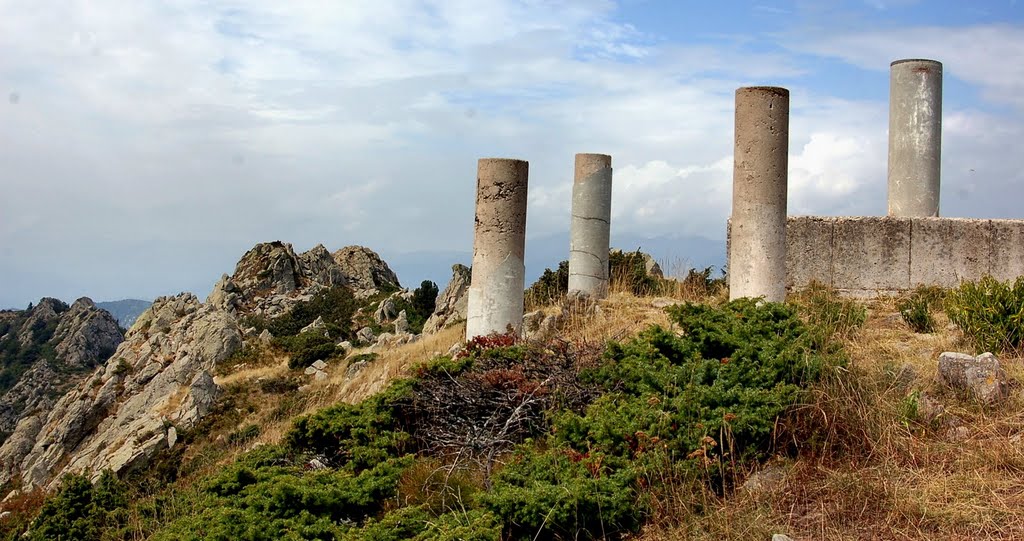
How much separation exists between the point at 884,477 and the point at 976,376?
2.10 metres

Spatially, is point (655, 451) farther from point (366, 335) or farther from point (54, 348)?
point (54, 348)

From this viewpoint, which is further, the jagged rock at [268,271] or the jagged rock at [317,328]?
the jagged rock at [268,271]

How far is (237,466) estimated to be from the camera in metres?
7.76

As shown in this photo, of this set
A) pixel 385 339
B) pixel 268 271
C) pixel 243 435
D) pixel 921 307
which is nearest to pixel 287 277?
pixel 268 271

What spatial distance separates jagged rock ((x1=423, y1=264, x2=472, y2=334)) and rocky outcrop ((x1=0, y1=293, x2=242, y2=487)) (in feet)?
21.5

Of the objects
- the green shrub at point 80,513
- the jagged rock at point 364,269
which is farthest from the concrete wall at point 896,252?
the jagged rock at point 364,269

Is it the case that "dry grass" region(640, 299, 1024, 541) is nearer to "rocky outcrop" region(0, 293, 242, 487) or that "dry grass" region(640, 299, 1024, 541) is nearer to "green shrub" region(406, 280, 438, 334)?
"rocky outcrop" region(0, 293, 242, 487)

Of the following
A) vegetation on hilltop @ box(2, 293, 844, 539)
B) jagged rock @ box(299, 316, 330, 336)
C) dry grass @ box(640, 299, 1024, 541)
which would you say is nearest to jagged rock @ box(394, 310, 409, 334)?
jagged rock @ box(299, 316, 330, 336)

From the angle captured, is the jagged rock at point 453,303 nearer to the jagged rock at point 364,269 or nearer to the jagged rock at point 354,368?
the jagged rock at point 354,368

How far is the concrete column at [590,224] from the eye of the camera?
1666cm

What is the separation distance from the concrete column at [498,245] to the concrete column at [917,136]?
636 centimetres

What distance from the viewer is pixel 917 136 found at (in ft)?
48.6

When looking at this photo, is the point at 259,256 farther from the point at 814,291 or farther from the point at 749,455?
the point at 749,455

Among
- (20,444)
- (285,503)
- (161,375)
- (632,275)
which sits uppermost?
(632,275)
